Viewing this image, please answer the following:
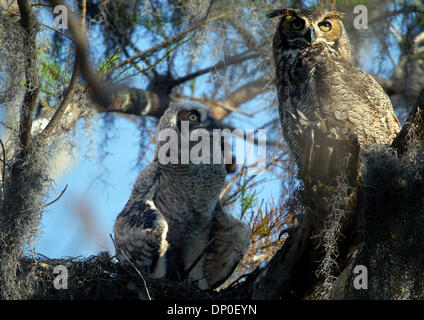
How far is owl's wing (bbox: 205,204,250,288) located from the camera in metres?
3.76

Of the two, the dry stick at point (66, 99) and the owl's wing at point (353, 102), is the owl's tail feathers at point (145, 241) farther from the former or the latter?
the owl's wing at point (353, 102)

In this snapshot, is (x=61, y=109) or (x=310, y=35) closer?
(x=61, y=109)

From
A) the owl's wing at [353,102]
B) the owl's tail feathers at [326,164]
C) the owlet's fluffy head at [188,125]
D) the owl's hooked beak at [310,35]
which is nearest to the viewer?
the owl's tail feathers at [326,164]

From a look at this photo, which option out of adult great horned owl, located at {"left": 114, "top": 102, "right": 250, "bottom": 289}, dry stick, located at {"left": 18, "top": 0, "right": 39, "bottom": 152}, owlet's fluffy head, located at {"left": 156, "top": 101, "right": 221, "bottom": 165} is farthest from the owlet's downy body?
dry stick, located at {"left": 18, "top": 0, "right": 39, "bottom": 152}

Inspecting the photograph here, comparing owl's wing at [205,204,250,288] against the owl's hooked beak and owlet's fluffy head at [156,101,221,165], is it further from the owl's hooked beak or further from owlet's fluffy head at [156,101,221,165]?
the owl's hooked beak

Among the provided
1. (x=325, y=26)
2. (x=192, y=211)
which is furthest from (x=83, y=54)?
(x=325, y=26)

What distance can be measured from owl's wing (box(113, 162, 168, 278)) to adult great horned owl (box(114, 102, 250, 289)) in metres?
0.03

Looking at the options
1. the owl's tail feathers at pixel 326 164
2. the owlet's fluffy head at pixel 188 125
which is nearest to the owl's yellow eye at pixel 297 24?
the owlet's fluffy head at pixel 188 125

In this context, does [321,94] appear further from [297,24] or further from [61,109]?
[61,109]

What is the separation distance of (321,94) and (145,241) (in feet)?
4.50

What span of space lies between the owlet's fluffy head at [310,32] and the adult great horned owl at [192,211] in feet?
2.41

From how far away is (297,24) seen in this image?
3.84 m

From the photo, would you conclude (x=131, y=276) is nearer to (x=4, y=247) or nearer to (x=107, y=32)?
(x=4, y=247)

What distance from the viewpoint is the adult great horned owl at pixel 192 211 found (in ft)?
12.4
